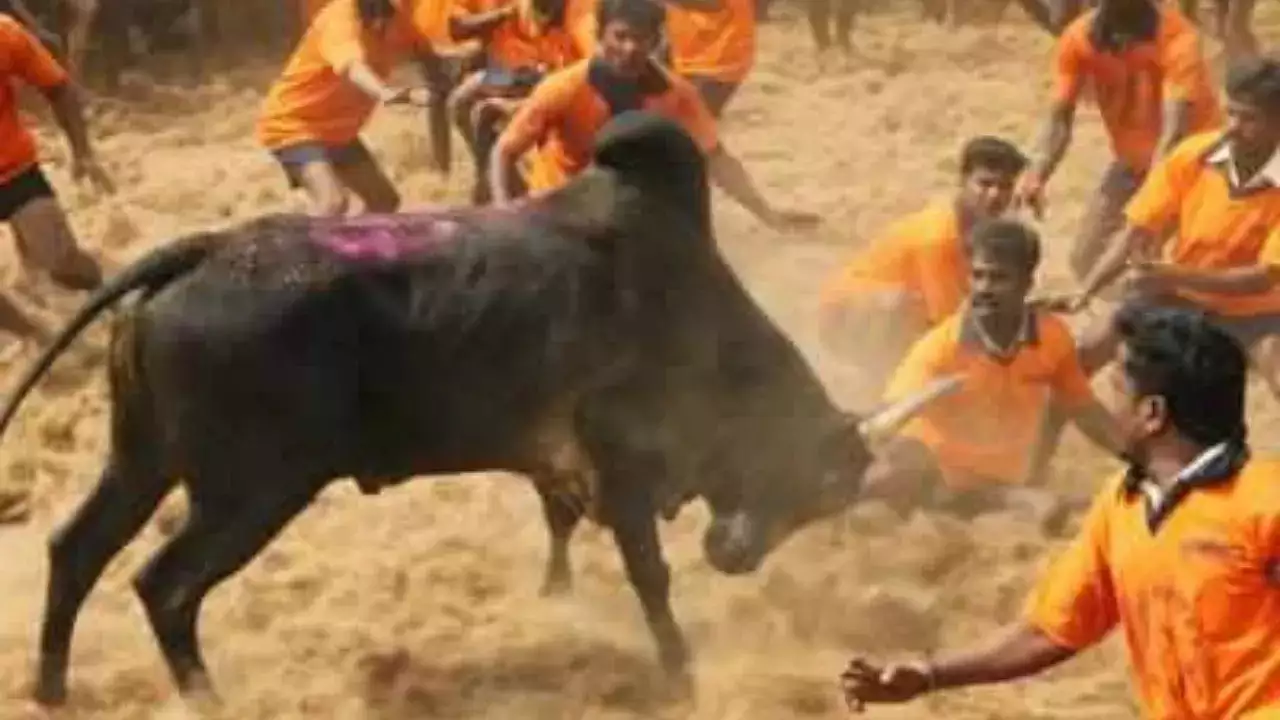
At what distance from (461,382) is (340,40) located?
12.4 feet

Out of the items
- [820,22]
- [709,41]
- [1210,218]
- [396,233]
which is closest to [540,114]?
[1210,218]

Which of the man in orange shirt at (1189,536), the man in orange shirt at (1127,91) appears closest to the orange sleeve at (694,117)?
the man in orange shirt at (1127,91)

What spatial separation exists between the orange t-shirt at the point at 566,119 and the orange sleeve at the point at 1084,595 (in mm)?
3918

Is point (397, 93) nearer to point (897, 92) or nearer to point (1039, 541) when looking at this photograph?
point (1039, 541)

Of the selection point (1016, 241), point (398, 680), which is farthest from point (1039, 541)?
point (398, 680)

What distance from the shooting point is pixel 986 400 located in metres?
7.50

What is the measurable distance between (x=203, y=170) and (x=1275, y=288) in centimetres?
582

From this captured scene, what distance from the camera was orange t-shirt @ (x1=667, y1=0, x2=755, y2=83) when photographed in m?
10.8

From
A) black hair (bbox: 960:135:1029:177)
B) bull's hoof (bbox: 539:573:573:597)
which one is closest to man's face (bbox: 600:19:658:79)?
black hair (bbox: 960:135:1029:177)

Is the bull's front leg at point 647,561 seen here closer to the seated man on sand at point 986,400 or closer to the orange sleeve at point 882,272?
the seated man on sand at point 986,400

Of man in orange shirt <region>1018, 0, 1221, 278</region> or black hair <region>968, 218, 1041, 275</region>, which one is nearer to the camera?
black hair <region>968, 218, 1041, 275</region>

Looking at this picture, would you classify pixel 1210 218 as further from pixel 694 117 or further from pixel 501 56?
pixel 501 56

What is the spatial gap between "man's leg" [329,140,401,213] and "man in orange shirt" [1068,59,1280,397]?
3.02 metres

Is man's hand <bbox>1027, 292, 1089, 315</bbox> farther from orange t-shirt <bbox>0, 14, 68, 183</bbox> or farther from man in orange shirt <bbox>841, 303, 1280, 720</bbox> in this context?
orange t-shirt <bbox>0, 14, 68, 183</bbox>
